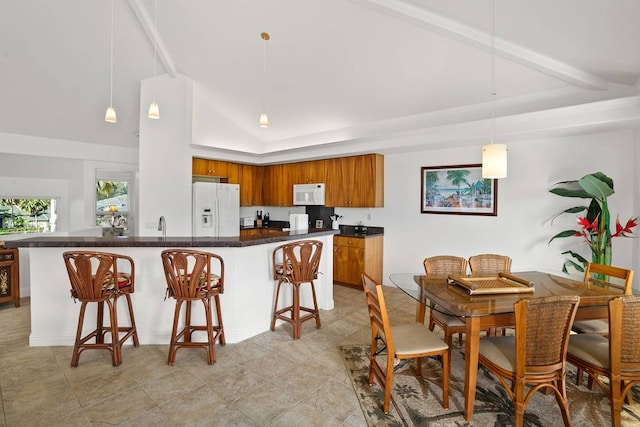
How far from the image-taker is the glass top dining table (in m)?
1.95

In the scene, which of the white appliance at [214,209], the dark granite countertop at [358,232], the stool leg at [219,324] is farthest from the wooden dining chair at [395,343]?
the white appliance at [214,209]

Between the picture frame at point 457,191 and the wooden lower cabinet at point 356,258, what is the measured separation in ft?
3.31

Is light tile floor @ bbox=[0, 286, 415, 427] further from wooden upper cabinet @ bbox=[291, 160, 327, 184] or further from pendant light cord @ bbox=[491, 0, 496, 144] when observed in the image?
wooden upper cabinet @ bbox=[291, 160, 327, 184]

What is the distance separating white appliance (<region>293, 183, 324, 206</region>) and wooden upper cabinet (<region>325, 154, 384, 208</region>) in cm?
13

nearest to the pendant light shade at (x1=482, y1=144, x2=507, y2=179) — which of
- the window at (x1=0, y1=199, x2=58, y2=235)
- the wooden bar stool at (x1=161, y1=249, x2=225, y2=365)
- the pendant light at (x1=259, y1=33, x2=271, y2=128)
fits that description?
the pendant light at (x1=259, y1=33, x2=271, y2=128)

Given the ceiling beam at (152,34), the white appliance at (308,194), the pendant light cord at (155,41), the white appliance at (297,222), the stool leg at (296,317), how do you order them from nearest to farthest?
the stool leg at (296,317), the ceiling beam at (152,34), the pendant light cord at (155,41), the white appliance at (297,222), the white appliance at (308,194)

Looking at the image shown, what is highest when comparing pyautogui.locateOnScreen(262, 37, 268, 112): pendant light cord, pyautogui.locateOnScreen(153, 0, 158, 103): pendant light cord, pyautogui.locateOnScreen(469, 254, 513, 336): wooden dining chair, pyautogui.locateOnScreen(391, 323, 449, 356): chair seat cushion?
pyautogui.locateOnScreen(153, 0, 158, 103): pendant light cord

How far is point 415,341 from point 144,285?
254 centimetres

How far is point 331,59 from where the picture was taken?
148 inches

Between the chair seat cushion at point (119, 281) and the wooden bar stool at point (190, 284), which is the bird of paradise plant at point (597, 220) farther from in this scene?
the chair seat cushion at point (119, 281)

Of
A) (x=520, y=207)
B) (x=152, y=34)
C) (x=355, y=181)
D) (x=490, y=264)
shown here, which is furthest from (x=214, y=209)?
(x=520, y=207)

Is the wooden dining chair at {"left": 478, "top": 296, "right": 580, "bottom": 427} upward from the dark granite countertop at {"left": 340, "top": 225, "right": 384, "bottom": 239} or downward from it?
downward

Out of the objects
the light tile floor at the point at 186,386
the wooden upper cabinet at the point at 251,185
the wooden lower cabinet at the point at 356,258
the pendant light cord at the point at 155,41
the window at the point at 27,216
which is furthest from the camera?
the wooden upper cabinet at the point at 251,185

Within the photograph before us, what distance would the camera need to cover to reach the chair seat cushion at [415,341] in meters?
2.08
